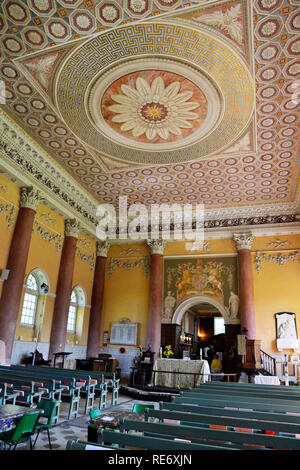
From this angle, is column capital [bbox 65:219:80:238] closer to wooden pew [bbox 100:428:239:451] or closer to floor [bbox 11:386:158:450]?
floor [bbox 11:386:158:450]

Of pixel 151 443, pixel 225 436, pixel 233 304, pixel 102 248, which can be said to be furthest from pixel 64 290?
pixel 151 443

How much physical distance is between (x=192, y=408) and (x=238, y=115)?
340 inches

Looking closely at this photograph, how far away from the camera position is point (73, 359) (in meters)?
14.8

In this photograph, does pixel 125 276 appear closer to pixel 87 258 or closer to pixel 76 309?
pixel 87 258

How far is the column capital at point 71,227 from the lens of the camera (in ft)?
48.8

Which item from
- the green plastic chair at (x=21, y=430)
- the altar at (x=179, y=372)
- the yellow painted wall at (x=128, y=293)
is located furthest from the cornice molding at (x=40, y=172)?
the green plastic chair at (x=21, y=430)

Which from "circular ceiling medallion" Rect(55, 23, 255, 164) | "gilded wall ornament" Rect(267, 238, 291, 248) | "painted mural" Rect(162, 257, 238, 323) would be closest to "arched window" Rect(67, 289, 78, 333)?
"painted mural" Rect(162, 257, 238, 323)

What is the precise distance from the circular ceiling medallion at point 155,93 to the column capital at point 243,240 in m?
5.48

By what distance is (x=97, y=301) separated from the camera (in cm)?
1692

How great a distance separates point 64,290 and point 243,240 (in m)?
8.83

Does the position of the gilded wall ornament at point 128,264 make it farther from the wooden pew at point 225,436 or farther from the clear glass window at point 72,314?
the wooden pew at point 225,436

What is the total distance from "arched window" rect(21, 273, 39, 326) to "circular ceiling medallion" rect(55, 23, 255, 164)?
19.9 feet

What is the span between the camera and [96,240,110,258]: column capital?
1789cm
